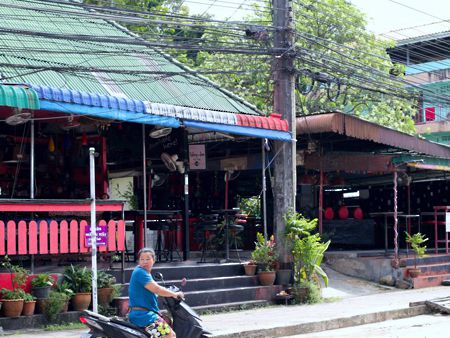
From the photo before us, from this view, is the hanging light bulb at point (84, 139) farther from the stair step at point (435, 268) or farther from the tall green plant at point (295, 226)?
the stair step at point (435, 268)

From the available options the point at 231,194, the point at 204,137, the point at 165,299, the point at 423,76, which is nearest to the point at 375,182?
the point at 231,194

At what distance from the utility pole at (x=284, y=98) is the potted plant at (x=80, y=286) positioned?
191 inches

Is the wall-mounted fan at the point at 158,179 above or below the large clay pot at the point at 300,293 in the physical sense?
above

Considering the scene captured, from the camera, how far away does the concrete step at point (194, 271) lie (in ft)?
44.8

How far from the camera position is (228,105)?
1675 centimetres

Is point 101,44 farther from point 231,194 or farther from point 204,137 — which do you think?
point 231,194

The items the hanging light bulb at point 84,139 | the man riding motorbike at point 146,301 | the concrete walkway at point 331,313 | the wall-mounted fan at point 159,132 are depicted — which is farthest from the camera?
the hanging light bulb at point 84,139

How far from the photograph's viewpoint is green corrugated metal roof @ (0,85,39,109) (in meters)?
11.8

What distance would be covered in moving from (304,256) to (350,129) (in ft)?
10.7

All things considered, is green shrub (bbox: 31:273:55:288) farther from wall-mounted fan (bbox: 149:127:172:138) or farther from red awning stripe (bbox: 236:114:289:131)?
red awning stripe (bbox: 236:114:289:131)

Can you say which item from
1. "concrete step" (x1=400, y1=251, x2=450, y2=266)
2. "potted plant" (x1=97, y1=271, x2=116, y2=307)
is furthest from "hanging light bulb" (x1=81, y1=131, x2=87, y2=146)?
"concrete step" (x1=400, y1=251, x2=450, y2=266)

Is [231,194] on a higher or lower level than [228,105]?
lower

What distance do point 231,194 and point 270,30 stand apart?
7485 millimetres

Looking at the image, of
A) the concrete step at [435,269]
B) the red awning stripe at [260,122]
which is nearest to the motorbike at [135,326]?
the red awning stripe at [260,122]
